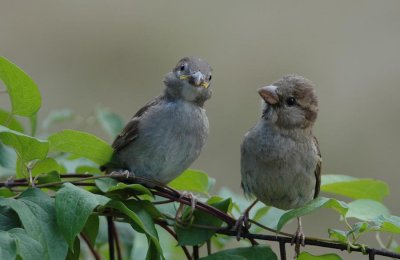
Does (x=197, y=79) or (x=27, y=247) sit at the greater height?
(x=197, y=79)

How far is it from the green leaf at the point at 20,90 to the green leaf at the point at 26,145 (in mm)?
136

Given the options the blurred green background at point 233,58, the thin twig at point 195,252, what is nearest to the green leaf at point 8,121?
the thin twig at point 195,252

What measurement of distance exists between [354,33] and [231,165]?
2.79 metres

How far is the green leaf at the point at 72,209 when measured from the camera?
1.78 meters

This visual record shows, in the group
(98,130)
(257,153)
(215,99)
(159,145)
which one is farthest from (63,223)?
(215,99)

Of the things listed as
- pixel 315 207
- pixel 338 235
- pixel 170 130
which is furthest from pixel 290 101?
pixel 315 207

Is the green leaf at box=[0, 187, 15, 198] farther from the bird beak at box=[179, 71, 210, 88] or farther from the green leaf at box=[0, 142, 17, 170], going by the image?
the bird beak at box=[179, 71, 210, 88]

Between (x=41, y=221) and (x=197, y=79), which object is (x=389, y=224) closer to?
(x=41, y=221)

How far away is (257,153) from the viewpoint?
300 cm

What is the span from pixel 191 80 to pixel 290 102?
36 cm

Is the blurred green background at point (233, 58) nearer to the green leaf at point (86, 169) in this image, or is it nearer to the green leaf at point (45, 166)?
the green leaf at point (86, 169)

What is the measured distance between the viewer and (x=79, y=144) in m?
2.11

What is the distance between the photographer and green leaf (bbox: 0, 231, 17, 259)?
65.4 inches

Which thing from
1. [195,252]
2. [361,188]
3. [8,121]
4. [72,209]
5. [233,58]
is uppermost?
[8,121]
